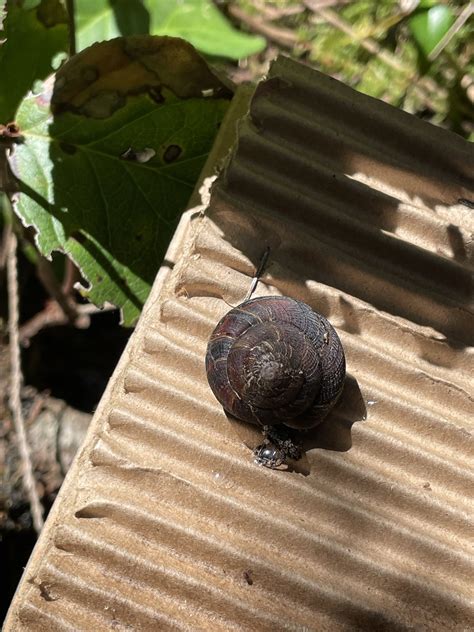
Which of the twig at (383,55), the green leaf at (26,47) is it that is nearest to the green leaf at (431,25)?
the twig at (383,55)

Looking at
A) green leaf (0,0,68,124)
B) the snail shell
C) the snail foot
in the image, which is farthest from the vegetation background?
the snail foot

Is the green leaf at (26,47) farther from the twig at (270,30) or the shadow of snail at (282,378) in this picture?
the twig at (270,30)

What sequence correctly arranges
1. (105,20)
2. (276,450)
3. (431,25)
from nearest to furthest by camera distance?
(276,450), (105,20), (431,25)

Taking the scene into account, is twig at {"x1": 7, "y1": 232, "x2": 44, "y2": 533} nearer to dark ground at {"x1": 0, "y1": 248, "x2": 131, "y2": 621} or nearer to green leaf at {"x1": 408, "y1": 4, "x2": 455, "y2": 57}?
dark ground at {"x1": 0, "y1": 248, "x2": 131, "y2": 621}

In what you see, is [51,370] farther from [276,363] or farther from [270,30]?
[270,30]

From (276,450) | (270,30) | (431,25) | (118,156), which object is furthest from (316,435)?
(270,30)

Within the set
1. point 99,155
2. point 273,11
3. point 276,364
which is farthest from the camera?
point 273,11
